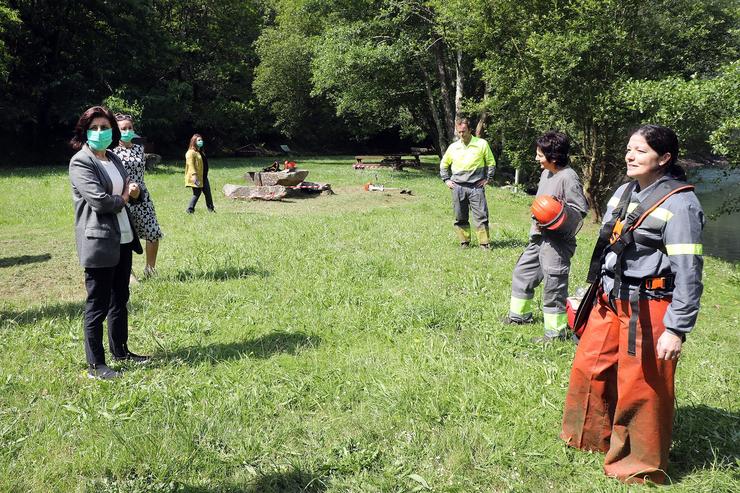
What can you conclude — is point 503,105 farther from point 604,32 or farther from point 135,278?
point 135,278

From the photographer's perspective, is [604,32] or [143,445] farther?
[604,32]

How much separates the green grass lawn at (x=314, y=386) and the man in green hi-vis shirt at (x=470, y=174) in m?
0.88

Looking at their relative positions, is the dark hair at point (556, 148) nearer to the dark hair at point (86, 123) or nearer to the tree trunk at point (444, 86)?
the dark hair at point (86, 123)

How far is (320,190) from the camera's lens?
53.8 feet

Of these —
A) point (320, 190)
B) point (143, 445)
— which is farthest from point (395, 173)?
point (143, 445)

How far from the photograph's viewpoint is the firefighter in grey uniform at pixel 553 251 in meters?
4.90

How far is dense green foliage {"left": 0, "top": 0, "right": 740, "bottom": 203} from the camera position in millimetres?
14664

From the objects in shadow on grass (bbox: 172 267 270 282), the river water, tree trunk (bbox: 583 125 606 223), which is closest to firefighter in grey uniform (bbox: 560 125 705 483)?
shadow on grass (bbox: 172 267 270 282)

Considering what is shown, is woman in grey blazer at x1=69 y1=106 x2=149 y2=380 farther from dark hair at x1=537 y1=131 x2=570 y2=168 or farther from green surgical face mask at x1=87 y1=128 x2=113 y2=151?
dark hair at x1=537 y1=131 x2=570 y2=168

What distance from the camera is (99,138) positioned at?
415 cm

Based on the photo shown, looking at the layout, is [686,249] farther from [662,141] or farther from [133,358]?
[133,358]

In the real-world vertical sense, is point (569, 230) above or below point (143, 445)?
above

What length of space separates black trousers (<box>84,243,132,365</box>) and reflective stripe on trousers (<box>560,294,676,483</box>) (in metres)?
3.28

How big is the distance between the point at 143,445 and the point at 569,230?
3.60 m
